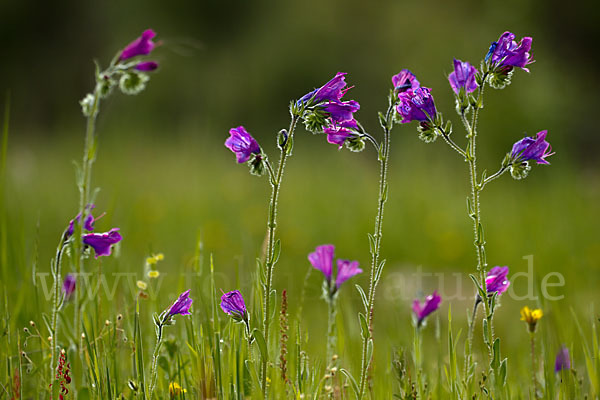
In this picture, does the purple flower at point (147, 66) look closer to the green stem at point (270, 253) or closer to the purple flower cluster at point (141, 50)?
the purple flower cluster at point (141, 50)

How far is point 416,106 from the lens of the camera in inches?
60.9

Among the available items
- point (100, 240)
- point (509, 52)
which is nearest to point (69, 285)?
point (100, 240)

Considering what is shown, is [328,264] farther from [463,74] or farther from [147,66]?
[147,66]

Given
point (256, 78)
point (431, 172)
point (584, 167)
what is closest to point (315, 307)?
point (431, 172)

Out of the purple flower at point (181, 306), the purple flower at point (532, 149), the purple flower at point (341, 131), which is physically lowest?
the purple flower at point (181, 306)

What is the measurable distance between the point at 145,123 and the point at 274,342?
11.7 metres

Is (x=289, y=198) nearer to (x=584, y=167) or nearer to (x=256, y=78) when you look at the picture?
(x=584, y=167)

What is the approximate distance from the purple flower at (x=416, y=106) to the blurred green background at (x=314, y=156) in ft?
2.25

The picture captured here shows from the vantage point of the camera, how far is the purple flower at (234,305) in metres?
1.45

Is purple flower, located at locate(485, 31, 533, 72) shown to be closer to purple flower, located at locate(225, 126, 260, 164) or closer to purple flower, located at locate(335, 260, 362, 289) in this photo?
purple flower, located at locate(225, 126, 260, 164)

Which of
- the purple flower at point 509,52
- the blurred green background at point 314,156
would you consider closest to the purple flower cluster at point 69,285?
the blurred green background at point 314,156

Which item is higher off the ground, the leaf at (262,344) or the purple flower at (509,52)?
the purple flower at (509,52)

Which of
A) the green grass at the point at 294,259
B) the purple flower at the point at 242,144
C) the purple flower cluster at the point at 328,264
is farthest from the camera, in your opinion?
the purple flower cluster at the point at 328,264

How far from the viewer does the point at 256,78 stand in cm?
1419
